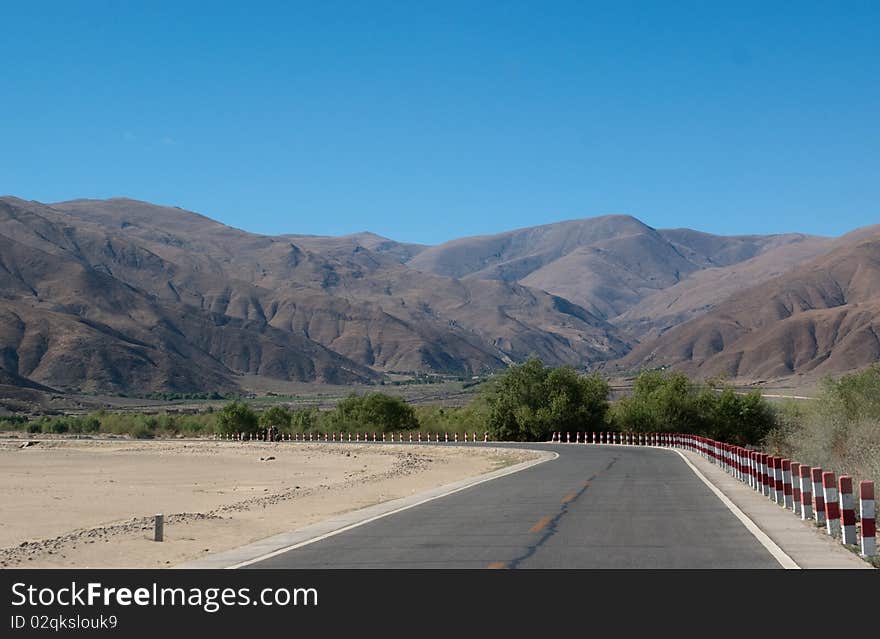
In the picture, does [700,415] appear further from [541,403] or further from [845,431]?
[845,431]

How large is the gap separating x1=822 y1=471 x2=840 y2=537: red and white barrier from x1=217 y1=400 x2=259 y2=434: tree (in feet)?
261

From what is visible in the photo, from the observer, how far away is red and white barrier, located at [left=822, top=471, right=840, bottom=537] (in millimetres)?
16359

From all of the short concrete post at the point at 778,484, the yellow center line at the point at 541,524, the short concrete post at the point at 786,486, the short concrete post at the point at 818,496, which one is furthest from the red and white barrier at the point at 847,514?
the short concrete post at the point at 778,484

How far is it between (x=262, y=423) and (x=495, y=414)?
23.3 meters

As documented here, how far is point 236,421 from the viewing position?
93125mm

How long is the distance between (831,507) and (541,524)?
15.1 ft

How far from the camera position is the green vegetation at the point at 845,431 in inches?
1113

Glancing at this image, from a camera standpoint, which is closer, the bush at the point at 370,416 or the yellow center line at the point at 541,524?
the yellow center line at the point at 541,524

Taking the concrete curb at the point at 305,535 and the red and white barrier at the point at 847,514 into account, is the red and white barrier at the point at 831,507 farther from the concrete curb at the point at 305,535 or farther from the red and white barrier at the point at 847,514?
the concrete curb at the point at 305,535

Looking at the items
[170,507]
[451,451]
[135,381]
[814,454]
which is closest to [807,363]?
[135,381]

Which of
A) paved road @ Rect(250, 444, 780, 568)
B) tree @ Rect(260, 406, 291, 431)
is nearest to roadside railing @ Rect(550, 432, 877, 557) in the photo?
paved road @ Rect(250, 444, 780, 568)

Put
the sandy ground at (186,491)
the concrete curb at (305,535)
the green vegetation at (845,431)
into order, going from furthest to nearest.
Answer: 1. the green vegetation at (845,431)
2. the sandy ground at (186,491)
3. the concrete curb at (305,535)

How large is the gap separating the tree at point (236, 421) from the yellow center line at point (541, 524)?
248 ft

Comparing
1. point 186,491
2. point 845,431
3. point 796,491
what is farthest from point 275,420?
point 796,491
